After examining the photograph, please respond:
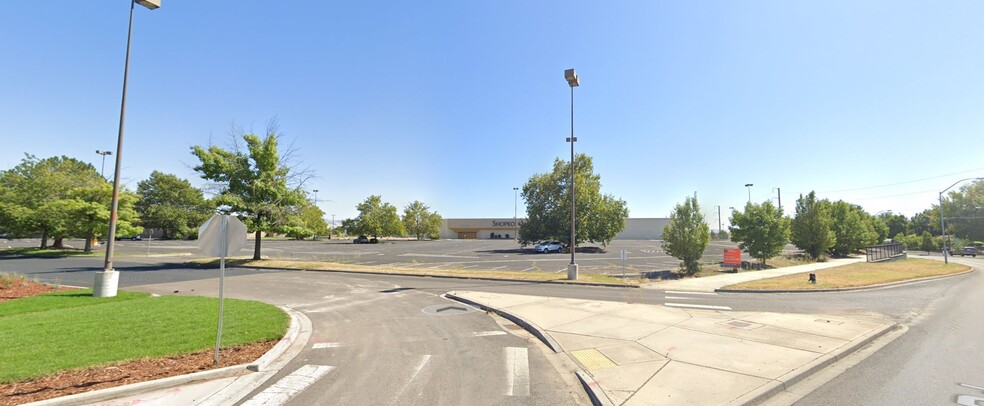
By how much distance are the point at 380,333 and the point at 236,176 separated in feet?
79.9

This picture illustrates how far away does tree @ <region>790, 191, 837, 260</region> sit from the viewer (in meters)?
35.5

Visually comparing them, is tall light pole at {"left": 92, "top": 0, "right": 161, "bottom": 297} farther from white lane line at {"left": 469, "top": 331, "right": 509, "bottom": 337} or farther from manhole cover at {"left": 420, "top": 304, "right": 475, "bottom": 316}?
white lane line at {"left": 469, "top": 331, "right": 509, "bottom": 337}

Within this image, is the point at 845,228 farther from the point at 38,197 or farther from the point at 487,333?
the point at 38,197

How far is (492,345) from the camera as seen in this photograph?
311 inches

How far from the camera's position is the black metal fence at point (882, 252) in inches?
1451

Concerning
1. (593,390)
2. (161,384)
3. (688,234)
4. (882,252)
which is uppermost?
(688,234)

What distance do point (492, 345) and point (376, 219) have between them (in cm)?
7459

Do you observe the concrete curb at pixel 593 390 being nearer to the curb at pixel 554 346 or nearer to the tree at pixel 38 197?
the curb at pixel 554 346

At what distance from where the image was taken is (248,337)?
803cm

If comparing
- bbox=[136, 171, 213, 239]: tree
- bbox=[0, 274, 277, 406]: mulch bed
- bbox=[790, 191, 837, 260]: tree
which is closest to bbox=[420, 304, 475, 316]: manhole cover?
bbox=[0, 274, 277, 406]: mulch bed

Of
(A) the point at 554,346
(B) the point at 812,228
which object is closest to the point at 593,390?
(A) the point at 554,346

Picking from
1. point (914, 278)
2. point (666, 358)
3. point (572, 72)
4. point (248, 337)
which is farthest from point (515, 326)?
point (914, 278)

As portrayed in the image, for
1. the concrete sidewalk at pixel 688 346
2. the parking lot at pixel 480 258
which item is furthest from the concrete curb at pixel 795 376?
the parking lot at pixel 480 258

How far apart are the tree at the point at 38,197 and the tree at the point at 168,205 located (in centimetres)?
4607
